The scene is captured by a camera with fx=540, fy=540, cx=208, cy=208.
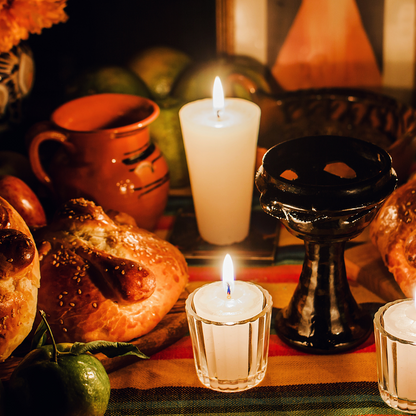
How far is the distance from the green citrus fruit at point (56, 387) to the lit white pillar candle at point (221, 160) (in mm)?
428

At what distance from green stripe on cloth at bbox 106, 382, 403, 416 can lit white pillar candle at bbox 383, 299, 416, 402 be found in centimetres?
4

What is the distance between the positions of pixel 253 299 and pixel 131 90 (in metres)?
0.66

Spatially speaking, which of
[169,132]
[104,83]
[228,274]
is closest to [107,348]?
[228,274]

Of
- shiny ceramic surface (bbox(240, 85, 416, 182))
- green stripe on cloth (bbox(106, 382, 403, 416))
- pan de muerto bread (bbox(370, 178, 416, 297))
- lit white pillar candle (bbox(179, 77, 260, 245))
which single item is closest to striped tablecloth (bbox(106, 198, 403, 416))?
green stripe on cloth (bbox(106, 382, 403, 416))

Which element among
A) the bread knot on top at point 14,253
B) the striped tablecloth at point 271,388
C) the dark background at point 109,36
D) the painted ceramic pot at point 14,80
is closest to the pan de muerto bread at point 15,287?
the bread knot on top at point 14,253

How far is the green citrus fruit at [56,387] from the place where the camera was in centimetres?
55

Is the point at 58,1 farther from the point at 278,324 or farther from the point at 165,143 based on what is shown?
the point at 278,324

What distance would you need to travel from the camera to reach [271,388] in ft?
2.19

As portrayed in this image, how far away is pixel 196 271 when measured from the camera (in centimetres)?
91

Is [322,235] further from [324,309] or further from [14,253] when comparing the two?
[14,253]

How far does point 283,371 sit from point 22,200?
18.1 inches

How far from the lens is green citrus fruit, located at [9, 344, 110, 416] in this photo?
0.55 m

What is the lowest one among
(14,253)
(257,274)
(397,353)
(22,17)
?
(257,274)

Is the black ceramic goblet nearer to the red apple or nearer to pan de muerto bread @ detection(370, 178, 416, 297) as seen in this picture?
pan de muerto bread @ detection(370, 178, 416, 297)
